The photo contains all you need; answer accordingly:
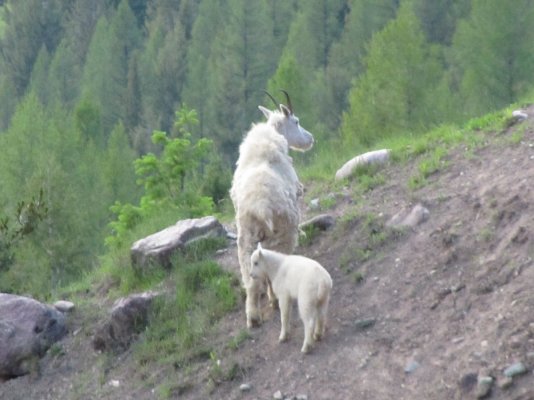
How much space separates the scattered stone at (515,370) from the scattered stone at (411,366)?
0.78 meters

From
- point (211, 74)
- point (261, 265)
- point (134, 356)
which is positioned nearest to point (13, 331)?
point (134, 356)

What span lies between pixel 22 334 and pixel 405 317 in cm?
427

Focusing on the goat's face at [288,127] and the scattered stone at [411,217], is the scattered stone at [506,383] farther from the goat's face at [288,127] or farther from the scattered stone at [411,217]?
the goat's face at [288,127]

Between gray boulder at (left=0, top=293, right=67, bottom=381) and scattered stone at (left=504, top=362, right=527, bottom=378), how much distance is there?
17.4 ft

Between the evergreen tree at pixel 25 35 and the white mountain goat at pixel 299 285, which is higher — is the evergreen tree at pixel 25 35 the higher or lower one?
the lower one

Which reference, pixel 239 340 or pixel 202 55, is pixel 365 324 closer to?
pixel 239 340

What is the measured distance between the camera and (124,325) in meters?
10.4

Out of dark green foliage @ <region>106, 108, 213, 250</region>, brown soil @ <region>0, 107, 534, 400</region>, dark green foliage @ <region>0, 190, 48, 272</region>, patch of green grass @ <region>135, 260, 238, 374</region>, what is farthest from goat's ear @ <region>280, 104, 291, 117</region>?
dark green foliage @ <region>106, 108, 213, 250</region>

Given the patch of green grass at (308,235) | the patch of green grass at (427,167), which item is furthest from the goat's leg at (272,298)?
the patch of green grass at (427,167)

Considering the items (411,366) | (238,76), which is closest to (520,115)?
(411,366)

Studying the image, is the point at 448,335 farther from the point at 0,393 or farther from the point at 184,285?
the point at 0,393

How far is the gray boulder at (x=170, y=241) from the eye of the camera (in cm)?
1139

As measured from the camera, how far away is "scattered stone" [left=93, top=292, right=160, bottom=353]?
34.1 ft

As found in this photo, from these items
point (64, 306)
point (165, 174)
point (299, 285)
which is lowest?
point (165, 174)
